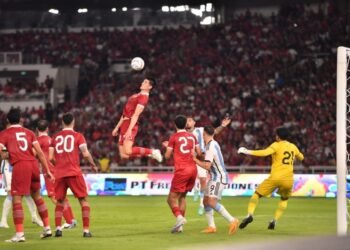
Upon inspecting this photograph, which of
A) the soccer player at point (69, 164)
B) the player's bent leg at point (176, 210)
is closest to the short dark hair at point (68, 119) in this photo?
the soccer player at point (69, 164)

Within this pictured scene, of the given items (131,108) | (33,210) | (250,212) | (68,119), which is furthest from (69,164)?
(131,108)

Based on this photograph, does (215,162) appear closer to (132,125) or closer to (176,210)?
(176,210)

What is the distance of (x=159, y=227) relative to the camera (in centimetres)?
1766

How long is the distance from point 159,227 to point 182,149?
240cm

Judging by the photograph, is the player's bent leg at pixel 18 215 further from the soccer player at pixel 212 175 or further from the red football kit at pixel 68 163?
the soccer player at pixel 212 175

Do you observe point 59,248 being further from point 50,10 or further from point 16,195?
point 50,10

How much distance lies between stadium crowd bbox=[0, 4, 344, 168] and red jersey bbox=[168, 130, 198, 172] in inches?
806

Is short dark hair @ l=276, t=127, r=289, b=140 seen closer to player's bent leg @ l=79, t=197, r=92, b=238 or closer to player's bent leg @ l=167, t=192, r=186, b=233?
player's bent leg @ l=167, t=192, r=186, b=233

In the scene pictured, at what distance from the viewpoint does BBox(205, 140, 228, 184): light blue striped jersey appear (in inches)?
634

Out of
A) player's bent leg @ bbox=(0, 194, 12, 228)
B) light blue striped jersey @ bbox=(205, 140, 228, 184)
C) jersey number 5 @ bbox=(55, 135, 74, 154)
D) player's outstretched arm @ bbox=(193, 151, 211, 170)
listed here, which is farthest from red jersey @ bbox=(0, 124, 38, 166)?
player's bent leg @ bbox=(0, 194, 12, 228)

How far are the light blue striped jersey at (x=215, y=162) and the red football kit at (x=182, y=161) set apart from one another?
1.07 ft

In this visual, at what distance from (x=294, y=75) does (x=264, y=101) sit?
314 cm

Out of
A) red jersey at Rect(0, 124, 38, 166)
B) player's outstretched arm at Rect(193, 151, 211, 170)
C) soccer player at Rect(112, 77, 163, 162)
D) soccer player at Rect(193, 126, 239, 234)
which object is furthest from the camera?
soccer player at Rect(112, 77, 163, 162)

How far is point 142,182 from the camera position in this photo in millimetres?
32969
